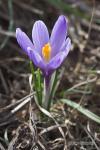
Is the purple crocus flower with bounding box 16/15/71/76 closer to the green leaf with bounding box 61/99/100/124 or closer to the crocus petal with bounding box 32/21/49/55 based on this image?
the crocus petal with bounding box 32/21/49/55

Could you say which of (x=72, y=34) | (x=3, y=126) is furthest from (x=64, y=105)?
(x=72, y=34)

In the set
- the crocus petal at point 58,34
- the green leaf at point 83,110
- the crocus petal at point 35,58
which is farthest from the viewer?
the green leaf at point 83,110

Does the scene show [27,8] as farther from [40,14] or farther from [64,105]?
[64,105]

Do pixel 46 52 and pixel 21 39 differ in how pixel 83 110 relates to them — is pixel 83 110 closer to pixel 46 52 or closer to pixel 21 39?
pixel 46 52

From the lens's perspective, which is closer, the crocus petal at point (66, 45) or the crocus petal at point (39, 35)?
the crocus petal at point (66, 45)

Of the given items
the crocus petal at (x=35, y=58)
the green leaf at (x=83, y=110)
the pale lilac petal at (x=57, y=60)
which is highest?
the crocus petal at (x=35, y=58)

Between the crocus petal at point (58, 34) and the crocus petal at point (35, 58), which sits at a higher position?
the crocus petal at point (58, 34)

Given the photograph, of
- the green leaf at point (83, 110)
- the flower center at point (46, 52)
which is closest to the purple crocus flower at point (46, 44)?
the flower center at point (46, 52)

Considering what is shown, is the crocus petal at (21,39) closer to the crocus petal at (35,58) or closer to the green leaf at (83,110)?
the crocus petal at (35,58)

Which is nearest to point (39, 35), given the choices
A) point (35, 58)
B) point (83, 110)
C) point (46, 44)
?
point (46, 44)
